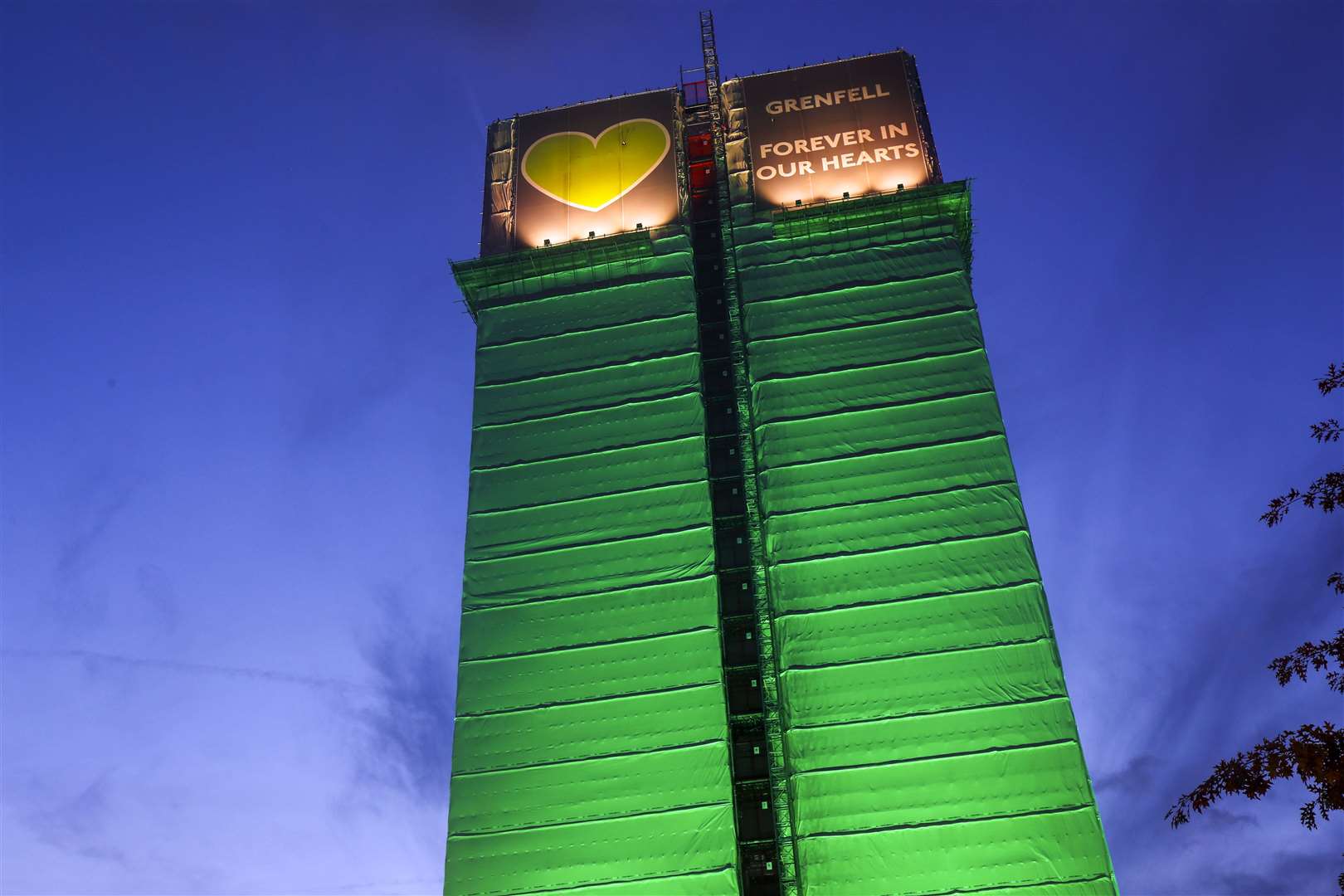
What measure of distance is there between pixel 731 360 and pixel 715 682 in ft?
63.3

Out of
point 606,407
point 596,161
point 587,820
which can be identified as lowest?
point 587,820

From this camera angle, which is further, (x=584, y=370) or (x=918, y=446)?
(x=584, y=370)

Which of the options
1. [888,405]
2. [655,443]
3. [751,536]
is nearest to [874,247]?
[888,405]

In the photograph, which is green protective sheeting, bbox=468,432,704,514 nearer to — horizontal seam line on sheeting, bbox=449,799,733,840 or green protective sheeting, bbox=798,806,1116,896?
horizontal seam line on sheeting, bbox=449,799,733,840

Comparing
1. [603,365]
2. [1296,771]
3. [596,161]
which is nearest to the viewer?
[1296,771]

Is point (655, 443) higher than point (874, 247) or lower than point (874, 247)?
lower

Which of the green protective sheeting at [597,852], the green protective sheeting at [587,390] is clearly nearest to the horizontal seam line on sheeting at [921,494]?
the green protective sheeting at [587,390]

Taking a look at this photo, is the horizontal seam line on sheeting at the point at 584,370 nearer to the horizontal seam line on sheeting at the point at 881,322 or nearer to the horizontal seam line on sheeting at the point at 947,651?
the horizontal seam line on sheeting at the point at 881,322

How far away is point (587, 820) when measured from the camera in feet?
151

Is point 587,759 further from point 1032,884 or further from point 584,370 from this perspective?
point 584,370

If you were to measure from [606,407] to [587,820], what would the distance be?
20.3m

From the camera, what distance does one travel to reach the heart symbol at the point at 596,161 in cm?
6438

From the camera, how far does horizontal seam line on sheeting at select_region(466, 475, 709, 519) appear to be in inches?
2108

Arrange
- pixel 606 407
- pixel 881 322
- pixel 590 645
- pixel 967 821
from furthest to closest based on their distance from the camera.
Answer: pixel 606 407
pixel 881 322
pixel 590 645
pixel 967 821
